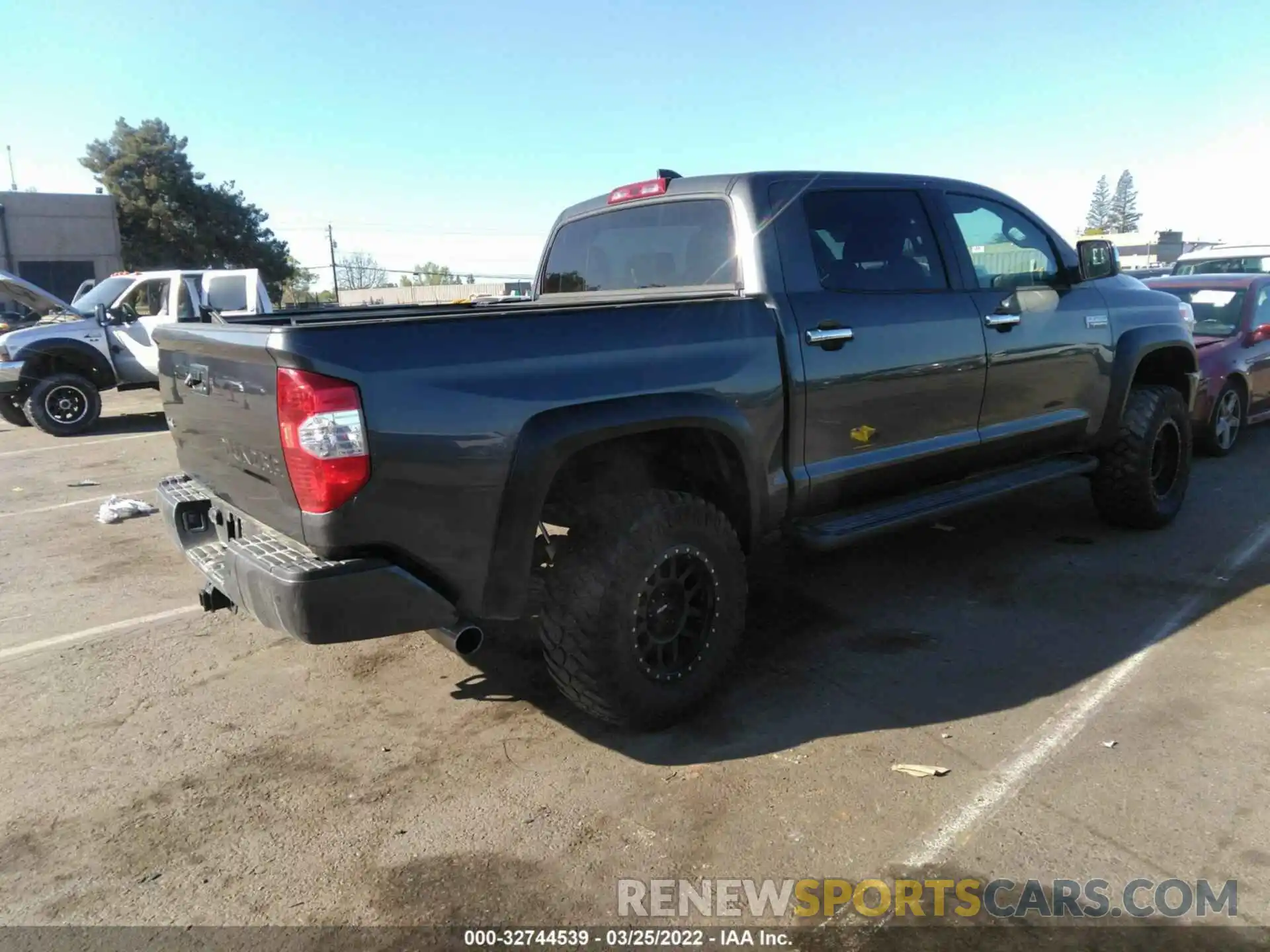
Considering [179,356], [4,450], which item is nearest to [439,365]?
[179,356]

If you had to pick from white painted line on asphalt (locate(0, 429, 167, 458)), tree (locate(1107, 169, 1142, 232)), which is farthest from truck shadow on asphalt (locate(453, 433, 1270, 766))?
tree (locate(1107, 169, 1142, 232))

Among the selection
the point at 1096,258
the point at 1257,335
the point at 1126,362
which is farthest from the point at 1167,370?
the point at 1257,335

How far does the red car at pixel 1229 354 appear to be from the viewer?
7.84 metres

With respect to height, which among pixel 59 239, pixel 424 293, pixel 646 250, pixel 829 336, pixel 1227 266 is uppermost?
pixel 59 239

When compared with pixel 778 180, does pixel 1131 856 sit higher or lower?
lower

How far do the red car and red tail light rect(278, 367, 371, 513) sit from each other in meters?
7.50

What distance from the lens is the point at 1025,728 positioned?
3371 millimetres

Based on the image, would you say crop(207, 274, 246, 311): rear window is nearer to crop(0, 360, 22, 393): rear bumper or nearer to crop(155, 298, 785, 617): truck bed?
crop(0, 360, 22, 393): rear bumper

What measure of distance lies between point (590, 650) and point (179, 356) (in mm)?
1970

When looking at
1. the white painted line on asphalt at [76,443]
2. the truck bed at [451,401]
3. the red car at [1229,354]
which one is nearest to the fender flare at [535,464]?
the truck bed at [451,401]

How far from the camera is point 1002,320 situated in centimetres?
456

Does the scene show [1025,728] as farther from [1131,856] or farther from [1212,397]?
[1212,397]

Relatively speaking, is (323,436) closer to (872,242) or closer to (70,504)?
(872,242)

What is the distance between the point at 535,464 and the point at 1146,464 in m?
4.24
